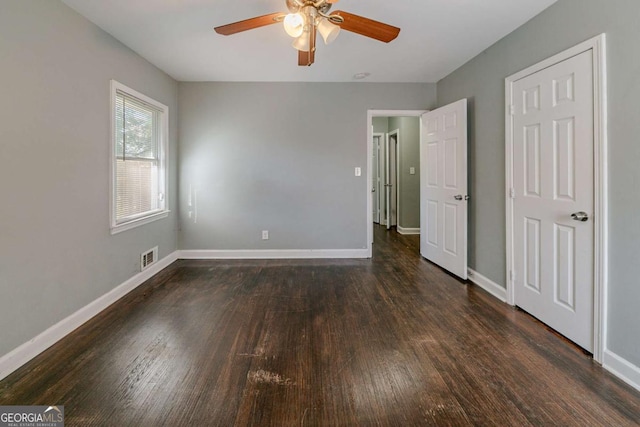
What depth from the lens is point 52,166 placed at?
221 centimetres

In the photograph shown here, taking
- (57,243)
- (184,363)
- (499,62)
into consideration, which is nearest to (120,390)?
(184,363)

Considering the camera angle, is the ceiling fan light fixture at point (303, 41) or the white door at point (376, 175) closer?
the ceiling fan light fixture at point (303, 41)

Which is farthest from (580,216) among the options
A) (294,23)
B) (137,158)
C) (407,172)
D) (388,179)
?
(388,179)

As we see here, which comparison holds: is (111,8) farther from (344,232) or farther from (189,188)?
(344,232)

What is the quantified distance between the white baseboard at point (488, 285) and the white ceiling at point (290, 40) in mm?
2241

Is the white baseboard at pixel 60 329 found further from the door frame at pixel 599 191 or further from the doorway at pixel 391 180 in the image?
the doorway at pixel 391 180

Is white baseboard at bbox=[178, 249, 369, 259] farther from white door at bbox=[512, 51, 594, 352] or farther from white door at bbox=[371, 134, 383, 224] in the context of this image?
white door at bbox=[371, 134, 383, 224]

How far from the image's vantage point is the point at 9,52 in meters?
1.89

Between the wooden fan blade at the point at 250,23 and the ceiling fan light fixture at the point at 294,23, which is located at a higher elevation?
the wooden fan blade at the point at 250,23

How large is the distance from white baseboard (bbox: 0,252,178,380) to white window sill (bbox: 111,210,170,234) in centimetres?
52

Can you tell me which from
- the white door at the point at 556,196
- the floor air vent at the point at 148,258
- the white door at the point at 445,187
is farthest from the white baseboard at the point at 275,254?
the white door at the point at 556,196

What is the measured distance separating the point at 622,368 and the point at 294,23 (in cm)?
270

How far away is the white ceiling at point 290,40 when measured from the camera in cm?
237

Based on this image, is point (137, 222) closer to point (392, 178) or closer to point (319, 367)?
point (319, 367)
